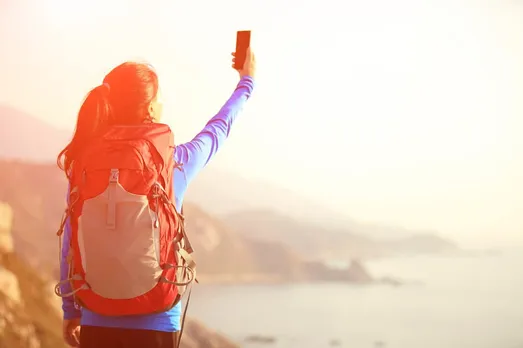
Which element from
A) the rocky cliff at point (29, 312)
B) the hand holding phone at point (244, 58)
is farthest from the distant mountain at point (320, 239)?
the hand holding phone at point (244, 58)

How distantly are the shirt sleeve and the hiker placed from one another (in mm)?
30

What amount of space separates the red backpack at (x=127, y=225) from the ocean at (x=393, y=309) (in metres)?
0.69

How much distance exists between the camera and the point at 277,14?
1.77m

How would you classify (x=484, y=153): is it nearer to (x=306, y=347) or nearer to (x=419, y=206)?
(x=419, y=206)

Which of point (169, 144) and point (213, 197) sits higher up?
point (169, 144)

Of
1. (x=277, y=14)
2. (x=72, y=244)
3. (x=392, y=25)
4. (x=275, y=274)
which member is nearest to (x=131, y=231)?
(x=72, y=244)

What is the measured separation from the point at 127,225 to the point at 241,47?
20.0 inches

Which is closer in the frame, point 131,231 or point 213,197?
point 131,231

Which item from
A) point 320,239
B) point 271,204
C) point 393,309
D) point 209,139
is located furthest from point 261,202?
point 209,139

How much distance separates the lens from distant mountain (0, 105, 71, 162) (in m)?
1.83

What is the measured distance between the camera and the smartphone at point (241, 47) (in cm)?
133

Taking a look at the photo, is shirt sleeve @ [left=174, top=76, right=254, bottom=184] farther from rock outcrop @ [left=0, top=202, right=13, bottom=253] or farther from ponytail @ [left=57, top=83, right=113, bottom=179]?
rock outcrop @ [left=0, top=202, right=13, bottom=253]

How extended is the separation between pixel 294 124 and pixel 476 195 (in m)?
0.53

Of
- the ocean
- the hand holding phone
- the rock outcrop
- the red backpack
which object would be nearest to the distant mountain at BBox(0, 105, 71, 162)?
the rock outcrop
